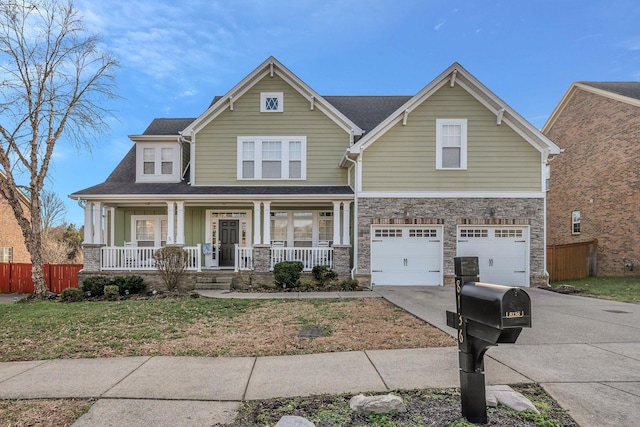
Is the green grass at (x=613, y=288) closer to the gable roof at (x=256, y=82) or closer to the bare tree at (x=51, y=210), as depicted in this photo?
the gable roof at (x=256, y=82)

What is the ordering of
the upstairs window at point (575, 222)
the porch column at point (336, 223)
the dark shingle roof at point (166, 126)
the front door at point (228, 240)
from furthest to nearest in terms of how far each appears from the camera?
the upstairs window at point (575, 222) → the dark shingle roof at point (166, 126) → the front door at point (228, 240) → the porch column at point (336, 223)

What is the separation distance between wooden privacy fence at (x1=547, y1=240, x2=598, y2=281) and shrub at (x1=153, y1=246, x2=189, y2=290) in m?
15.0

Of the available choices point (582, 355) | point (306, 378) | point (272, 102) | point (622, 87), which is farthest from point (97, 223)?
point (622, 87)

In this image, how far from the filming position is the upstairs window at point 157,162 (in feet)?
46.9

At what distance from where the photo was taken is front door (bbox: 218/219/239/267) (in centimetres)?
1429

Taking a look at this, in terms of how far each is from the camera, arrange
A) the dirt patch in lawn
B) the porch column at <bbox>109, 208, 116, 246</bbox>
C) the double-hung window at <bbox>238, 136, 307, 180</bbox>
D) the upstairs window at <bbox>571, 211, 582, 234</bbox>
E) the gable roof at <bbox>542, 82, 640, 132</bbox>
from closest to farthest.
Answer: the dirt patch in lawn → the double-hung window at <bbox>238, 136, 307, 180</bbox> → the porch column at <bbox>109, 208, 116, 246</bbox> → the gable roof at <bbox>542, 82, 640, 132</bbox> → the upstairs window at <bbox>571, 211, 582, 234</bbox>

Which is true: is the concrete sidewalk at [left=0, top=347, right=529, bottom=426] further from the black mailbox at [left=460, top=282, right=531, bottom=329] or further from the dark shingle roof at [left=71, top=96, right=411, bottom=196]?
the dark shingle roof at [left=71, top=96, right=411, bottom=196]

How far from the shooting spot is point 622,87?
17344mm

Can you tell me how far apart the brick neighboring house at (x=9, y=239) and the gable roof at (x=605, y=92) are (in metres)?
31.4

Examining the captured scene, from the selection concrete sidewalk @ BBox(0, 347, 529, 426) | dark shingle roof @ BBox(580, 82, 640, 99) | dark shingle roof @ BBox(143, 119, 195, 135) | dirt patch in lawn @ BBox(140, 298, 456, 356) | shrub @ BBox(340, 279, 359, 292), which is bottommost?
shrub @ BBox(340, 279, 359, 292)

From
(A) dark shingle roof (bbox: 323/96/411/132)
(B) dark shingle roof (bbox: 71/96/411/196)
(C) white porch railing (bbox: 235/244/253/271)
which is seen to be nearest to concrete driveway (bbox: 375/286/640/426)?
(C) white porch railing (bbox: 235/244/253/271)

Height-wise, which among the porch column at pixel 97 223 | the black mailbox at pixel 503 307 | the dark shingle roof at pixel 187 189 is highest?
the dark shingle roof at pixel 187 189

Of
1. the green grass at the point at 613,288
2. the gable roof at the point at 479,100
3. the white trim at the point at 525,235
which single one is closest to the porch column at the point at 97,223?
the gable roof at the point at 479,100

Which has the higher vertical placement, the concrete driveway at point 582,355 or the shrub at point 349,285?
the concrete driveway at point 582,355
